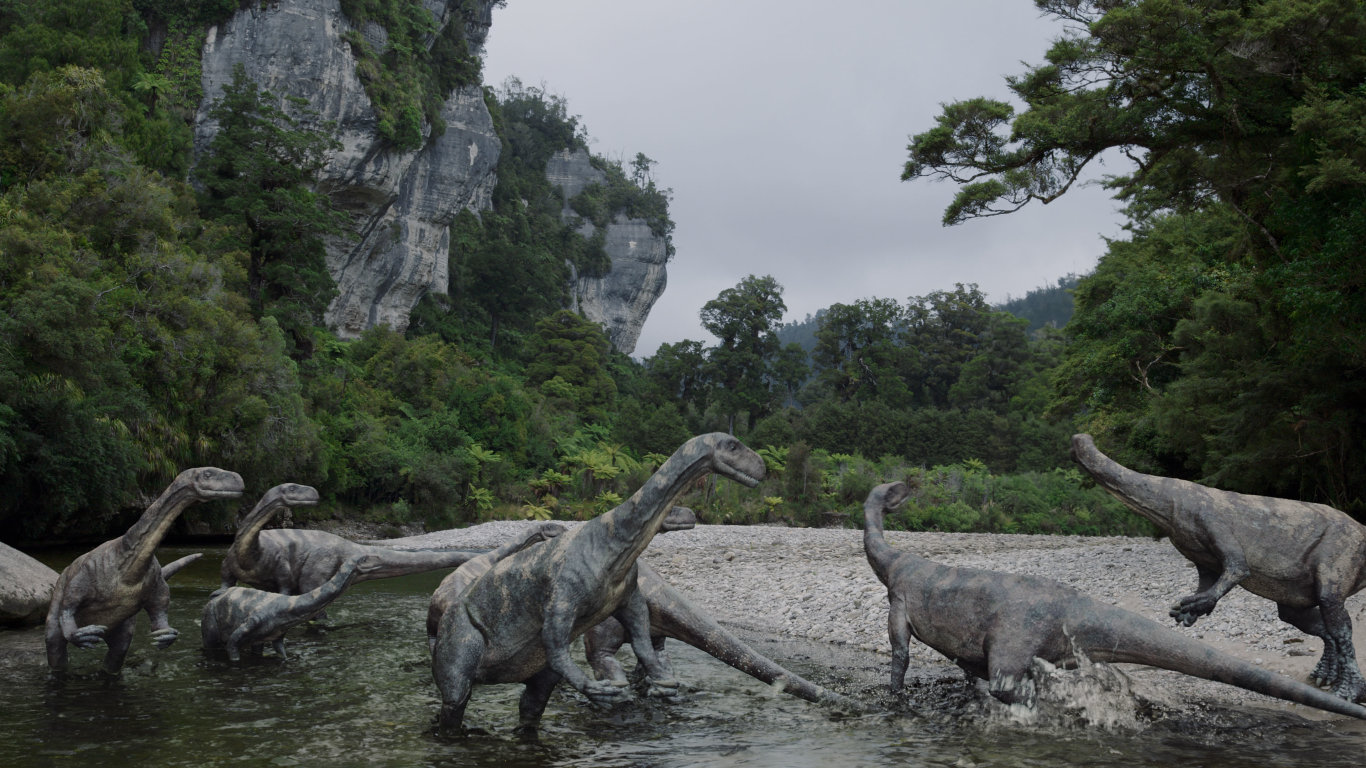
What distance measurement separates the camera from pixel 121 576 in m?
7.49

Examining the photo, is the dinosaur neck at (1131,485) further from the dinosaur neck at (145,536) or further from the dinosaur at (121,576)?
the dinosaur neck at (145,536)

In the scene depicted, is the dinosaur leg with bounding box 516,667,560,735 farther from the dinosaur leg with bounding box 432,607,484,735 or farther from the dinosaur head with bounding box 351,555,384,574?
the dinosaur head with bounding box 351,555,384,574

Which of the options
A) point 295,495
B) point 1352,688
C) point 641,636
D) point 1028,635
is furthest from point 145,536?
point 1352,688

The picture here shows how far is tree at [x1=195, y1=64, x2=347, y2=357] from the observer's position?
3341cm

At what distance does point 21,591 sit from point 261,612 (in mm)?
3477

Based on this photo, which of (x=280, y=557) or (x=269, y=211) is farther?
(x=269, y=211)

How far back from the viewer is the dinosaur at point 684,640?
6.27 meters

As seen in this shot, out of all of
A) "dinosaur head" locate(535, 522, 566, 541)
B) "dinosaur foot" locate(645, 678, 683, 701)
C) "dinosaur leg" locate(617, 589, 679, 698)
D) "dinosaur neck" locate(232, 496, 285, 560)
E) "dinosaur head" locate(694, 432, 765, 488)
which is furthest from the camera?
"dinosaur neck" locate(232, 496, 285, 560)

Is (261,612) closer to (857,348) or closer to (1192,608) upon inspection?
(1192,608)

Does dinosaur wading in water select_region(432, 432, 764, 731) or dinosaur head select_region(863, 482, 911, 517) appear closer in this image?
dinosaur wading in water select_region(432, 432, 764, 731)

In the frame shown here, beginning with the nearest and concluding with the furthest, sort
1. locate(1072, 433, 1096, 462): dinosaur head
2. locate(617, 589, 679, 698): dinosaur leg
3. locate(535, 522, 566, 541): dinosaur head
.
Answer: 1. locate(617, 589, 679, 698): dinosaur leg
2. locate(1072, 433, 1096, 462): dinosaur head
3. locate(535, 522, 566, 541): dinosaur head

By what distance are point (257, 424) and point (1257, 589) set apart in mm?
24574

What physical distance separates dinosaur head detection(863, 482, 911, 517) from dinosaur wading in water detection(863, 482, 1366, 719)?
625mm

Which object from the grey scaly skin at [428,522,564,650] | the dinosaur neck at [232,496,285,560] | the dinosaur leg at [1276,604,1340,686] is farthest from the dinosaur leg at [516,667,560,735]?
Answer: the dinosaur leg at [1276,604,1340,686]
